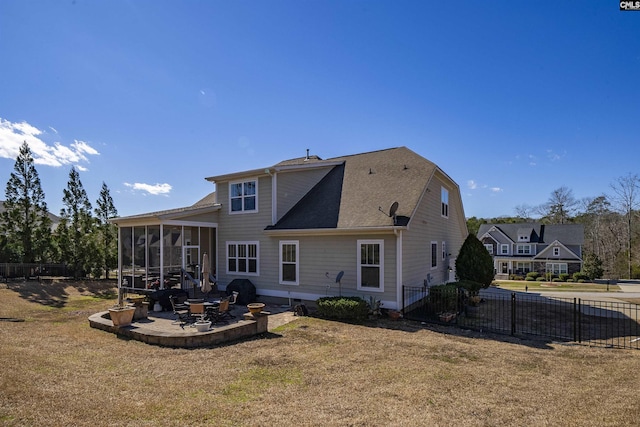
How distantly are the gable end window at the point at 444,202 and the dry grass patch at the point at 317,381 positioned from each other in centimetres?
859

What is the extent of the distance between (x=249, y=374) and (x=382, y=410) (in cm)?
276

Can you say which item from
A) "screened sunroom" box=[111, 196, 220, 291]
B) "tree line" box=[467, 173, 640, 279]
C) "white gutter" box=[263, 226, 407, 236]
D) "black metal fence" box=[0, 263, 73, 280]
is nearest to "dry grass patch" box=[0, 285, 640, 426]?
"white gutter" box=[263, 226, 407, 236]

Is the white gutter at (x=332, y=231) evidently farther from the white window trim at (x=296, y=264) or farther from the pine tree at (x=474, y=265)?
the pine tree at (x=474, y=265)

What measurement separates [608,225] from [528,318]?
155 ft

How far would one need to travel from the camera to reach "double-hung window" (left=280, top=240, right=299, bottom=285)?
554 inches

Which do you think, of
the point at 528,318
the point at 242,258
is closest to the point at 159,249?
the point at 242,258

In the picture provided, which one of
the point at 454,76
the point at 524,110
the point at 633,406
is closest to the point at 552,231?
the point at 524,110

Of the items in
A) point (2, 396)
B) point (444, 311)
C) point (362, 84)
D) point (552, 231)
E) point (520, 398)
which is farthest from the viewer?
point (552, 231)

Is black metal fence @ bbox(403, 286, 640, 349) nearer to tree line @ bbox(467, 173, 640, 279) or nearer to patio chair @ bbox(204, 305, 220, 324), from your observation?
patio chair @ bbox(204, 305, 220, 324)

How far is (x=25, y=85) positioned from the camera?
500 inches

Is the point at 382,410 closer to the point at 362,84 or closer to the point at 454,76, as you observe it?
the point at 362,84

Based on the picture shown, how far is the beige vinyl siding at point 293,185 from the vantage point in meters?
15.1

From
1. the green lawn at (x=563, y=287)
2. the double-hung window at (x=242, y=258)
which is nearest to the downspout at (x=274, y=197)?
the double-hung window at (x=242, y=258)

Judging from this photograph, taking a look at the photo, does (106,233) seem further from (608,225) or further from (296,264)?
(608,225)
